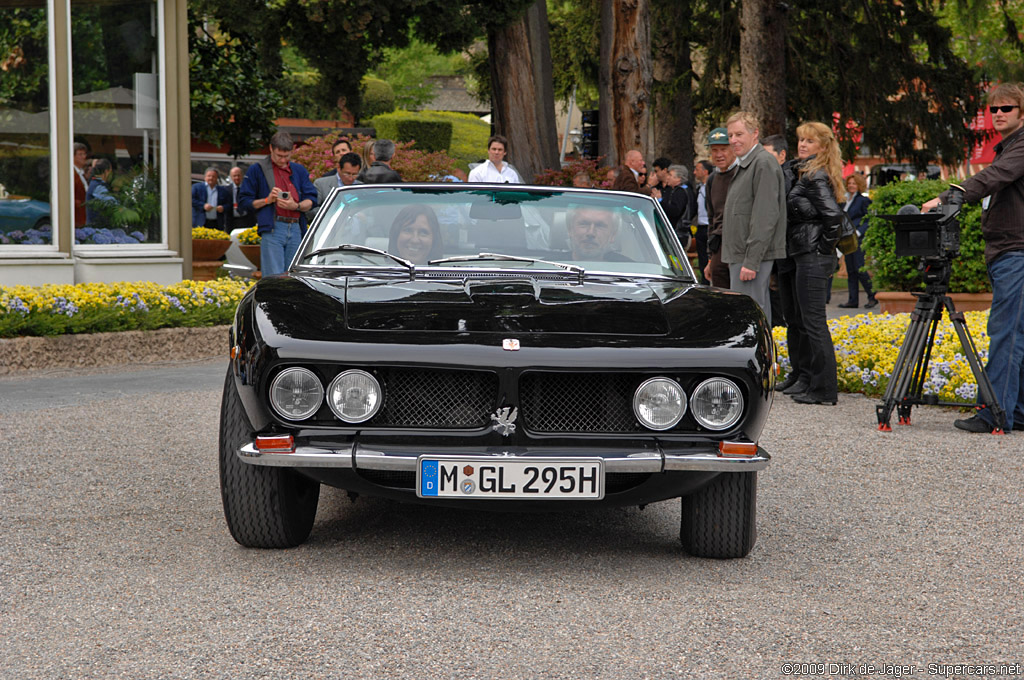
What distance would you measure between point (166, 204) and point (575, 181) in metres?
6.39

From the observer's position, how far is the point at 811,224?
826 centimetres

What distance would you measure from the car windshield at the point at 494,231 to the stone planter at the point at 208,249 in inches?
411

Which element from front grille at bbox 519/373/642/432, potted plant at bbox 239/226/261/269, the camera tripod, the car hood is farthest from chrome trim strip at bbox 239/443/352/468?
potted plant at bbox 239/226/261/269

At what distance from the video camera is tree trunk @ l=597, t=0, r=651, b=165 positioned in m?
12.0

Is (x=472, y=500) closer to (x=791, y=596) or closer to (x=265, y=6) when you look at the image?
(x=791, y=596)

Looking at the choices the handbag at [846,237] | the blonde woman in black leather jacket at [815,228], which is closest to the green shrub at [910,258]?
the handbag at [846,237]

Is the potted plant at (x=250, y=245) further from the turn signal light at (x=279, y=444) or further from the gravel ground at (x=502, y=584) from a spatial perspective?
the turn signal light at (x=279, y=444)

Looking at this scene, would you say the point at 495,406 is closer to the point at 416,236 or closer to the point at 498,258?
the point at 498,258

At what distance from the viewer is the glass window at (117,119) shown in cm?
1171

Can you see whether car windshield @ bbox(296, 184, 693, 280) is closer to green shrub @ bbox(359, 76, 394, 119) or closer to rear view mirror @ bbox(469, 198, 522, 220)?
rear view mirror @ bbox(469, 198, 522, 220)

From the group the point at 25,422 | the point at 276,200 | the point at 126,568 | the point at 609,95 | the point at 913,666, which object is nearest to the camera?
the point at 913,666

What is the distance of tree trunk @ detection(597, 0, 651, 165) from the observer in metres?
18.7

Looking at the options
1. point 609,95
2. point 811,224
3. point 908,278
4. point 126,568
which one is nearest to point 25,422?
point 126,568

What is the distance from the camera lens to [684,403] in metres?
4.12
